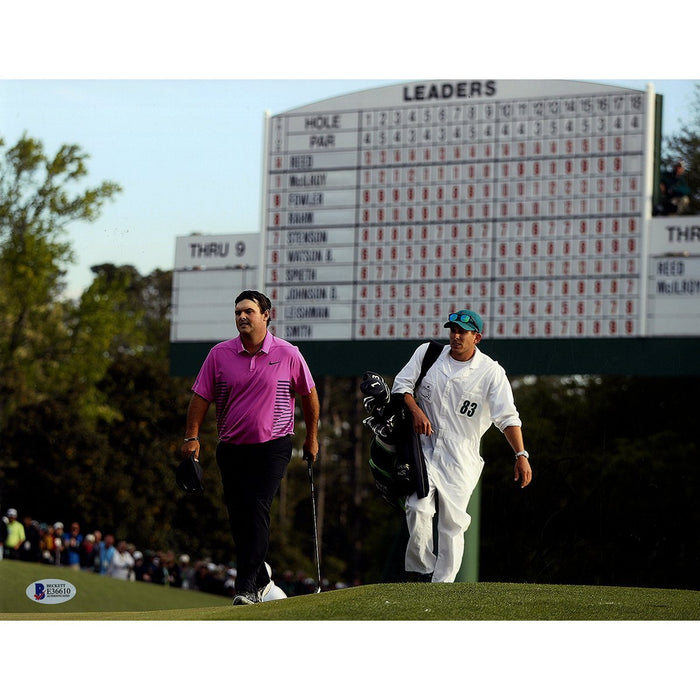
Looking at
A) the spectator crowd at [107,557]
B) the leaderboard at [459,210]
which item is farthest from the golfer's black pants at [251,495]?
the leaderboard at [459,210]

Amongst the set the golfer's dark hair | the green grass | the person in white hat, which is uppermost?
the golfer's dark hair

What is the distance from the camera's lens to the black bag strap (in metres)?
7.82

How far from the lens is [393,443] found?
25.3ft

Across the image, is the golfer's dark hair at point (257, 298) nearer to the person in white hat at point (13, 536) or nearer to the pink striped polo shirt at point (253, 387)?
the pink striped polo shirt at point (253, 387)

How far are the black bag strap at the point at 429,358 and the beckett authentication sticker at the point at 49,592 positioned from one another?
289 centimetres

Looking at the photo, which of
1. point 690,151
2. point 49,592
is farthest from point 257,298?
point 690,151

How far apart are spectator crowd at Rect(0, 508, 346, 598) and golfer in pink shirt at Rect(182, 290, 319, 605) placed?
197 cm

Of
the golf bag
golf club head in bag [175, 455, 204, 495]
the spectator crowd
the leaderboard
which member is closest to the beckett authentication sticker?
the spectator crowd

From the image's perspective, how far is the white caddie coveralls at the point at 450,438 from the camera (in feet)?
24.8

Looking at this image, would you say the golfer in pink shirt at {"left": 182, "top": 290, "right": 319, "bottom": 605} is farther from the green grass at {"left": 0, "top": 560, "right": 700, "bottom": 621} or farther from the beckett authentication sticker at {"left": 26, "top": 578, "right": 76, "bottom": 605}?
the beckett authentication sticker at {"left": 26, "top": 578, "right": 76, "bottom": 605}

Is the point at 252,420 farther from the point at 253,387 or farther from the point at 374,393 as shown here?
the point at 374,393

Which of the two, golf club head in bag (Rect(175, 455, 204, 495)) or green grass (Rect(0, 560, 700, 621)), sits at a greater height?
golf club head in bag (Rect(175, 455, 204, 495))

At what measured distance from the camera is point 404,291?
10703 millimetres

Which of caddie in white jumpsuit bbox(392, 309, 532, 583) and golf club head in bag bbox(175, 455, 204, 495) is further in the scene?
caddie in white jumpsuit bbox(392, 309, 532, 583)
